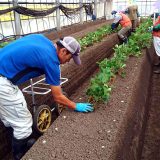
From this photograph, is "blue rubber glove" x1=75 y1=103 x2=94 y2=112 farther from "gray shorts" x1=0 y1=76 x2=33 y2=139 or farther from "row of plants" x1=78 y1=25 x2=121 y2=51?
"row of plants" x1=78 y1=25 x2=121 y2=51

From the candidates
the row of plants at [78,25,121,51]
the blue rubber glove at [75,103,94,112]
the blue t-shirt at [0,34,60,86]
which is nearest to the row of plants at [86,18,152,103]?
the blue rubber glove at [75,103,94,112]

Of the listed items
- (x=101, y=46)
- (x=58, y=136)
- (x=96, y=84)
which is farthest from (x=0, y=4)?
(x=58, y=136)

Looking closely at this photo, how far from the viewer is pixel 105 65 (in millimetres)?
5848

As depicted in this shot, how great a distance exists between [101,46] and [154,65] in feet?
6.62

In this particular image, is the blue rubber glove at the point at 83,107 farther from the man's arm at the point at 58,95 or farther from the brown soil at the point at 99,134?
the man's arm at the point at 58,95

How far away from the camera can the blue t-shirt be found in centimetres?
305

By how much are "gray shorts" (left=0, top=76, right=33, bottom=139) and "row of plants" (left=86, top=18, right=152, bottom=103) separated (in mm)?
1111

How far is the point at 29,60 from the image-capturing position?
308 cm

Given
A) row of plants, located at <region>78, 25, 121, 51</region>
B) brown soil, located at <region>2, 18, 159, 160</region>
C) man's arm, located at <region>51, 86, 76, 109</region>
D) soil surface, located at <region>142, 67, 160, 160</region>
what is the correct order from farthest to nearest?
row of plants, located at <region>78, 25, 121, 51</region>, soil surface, located at <region>142, 67, 160, 160</region>, man's arm, located at <region>51, 86, 76, 109</region>, brown soil, located at <region>2, 18, 159, 160</region>

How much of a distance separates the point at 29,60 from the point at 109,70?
6.90ft

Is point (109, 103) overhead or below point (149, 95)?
overhead

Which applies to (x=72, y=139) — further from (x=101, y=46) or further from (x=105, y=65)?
(x=101, y=46)

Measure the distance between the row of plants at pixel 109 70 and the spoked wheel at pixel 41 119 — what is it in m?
0.70

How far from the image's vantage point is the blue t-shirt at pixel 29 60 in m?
3.05
